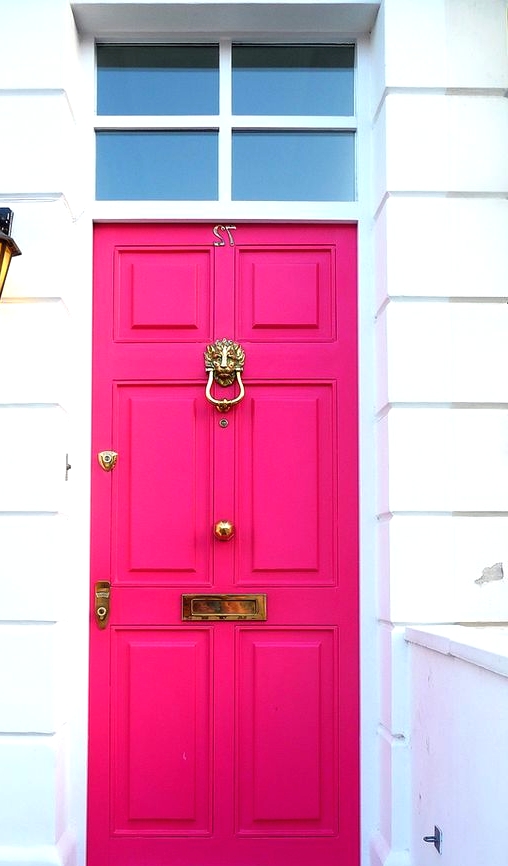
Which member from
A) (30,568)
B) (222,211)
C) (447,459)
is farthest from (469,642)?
(222,211)

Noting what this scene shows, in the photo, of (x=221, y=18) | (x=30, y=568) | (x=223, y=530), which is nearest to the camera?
(x=30, y=568)

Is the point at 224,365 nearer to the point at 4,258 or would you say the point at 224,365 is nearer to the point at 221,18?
the point at 4,258

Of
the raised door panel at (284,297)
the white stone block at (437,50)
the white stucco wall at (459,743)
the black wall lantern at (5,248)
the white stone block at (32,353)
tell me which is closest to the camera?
the white stucco wall at (459,743)

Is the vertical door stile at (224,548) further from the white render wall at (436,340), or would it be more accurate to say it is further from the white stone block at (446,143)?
the white stone block at (446,143)

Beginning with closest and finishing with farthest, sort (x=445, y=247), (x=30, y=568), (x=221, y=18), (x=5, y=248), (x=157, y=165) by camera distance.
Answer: (x=5, y=248) → (x=30, y=568) → (x=445, y=247) → (x=221, y=18) → (x=157, y=165)

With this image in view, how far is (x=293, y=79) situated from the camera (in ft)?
14.2

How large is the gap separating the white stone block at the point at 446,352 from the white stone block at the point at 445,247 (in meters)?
0.07

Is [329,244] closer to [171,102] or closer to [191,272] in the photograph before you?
[191,272]

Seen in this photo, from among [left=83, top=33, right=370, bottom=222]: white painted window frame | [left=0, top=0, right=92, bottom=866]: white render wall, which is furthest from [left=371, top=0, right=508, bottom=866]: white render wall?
[left=0, top=0, right=92, bottom=866]: white render wall

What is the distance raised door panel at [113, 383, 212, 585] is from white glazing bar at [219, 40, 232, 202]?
0.91 meters

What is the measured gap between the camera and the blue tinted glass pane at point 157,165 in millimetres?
4270

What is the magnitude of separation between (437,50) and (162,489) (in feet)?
6.66

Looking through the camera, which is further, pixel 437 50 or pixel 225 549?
pixel 225 549

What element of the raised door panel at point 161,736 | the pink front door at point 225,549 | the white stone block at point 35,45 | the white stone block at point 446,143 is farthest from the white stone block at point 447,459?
the white stone block at point 35,45
